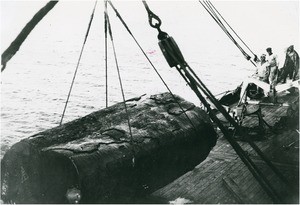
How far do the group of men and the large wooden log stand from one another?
4318 millimetres

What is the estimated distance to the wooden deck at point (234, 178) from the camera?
5944 mm

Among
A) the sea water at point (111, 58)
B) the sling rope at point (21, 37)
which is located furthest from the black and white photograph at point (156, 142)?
the sea water at point (111, 58)

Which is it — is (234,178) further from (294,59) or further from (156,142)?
(294,59)

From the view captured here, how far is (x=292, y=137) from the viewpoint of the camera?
8531 mm

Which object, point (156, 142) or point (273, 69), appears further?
point (273, 69)

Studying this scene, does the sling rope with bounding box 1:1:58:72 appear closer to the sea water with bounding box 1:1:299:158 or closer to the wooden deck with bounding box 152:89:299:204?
the sea water with bounding box 1:1:299:158

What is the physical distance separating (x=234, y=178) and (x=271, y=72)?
5578 millimetres

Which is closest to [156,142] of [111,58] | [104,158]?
[104,158]

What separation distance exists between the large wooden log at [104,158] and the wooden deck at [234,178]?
0.43m

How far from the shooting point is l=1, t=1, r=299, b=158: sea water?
16688mm

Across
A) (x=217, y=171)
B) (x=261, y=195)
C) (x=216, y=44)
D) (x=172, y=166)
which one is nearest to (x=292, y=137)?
(x=217, y=171)

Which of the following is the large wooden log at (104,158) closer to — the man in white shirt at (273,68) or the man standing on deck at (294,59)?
the man in white shirt at (273,68)

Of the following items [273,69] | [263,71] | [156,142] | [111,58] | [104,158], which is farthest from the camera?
[111,58]

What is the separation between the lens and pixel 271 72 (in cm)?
1113
